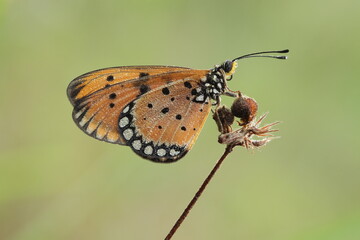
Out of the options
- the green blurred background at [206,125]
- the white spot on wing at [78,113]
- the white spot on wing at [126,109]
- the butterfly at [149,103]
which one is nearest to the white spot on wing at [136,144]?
the butterfly at [149,103]

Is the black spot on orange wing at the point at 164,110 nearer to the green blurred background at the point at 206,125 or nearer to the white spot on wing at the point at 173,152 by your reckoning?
the white spot on wing at the point at 173,152

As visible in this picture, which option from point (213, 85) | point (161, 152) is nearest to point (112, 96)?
point (161, 152)

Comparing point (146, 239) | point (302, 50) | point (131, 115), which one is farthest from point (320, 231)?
point (302, 50)

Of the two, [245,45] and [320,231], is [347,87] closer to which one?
[245,45]

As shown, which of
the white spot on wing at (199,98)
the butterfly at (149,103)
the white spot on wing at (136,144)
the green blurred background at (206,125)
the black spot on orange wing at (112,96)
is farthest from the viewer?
the green blurred background at (206,125)

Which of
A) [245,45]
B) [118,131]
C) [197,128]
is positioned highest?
[245,45]

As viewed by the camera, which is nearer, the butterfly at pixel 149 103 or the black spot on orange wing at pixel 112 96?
the butterfly at pixel 149 103

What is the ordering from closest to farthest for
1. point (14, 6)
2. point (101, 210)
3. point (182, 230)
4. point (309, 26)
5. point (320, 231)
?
point (320, 231) → point (14, 6) → point (101, 210) → point (182, 230) → point (309, 26)

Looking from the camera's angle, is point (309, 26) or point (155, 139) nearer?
point (155, 139)
